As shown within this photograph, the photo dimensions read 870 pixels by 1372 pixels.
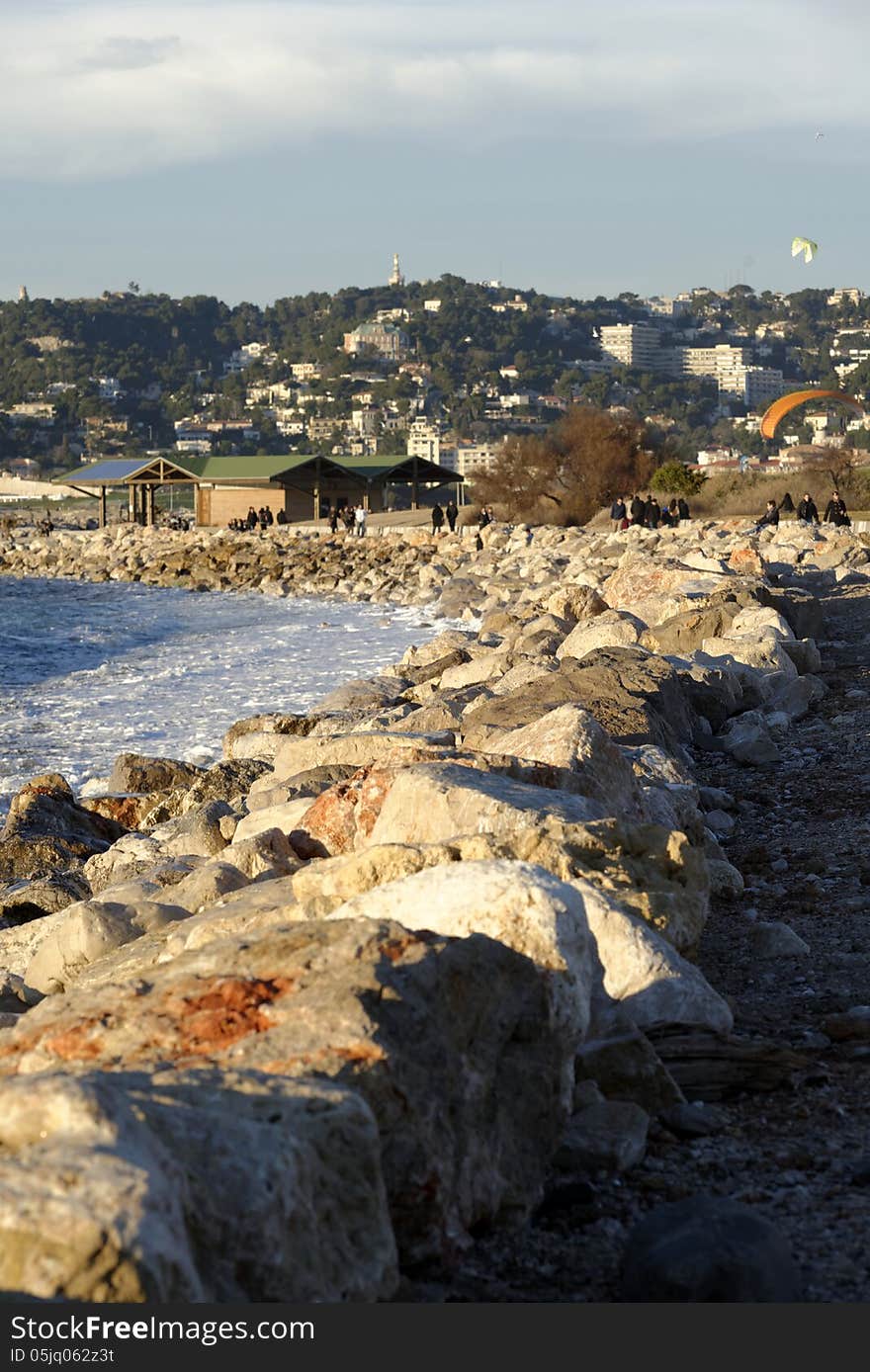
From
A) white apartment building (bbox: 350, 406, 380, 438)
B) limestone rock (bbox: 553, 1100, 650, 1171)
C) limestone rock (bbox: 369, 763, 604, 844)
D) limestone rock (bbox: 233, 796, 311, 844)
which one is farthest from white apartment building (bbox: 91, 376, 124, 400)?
limestone rock (bbox: 553, 1100, 650, 1171)

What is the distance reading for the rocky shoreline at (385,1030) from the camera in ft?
8.85

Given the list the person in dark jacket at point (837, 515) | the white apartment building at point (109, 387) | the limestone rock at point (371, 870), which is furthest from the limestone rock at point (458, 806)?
the white apartment building at point (109, 387)

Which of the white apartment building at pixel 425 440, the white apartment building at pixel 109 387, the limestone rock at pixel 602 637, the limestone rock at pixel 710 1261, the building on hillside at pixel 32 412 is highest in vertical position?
the white apartment building at pixel 109 387

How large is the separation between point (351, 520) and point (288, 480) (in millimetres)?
5429

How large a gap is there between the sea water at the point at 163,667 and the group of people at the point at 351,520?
10063 millimetres

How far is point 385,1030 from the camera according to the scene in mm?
3316

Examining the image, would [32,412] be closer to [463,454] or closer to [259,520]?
[463,454]

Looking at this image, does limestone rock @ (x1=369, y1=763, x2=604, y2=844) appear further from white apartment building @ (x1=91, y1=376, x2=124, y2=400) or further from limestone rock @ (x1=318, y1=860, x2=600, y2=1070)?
white apartment building @ (x1=91, y1=376, x2=124, y2=400)

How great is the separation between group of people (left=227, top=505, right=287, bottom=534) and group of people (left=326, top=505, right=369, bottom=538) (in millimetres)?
2009

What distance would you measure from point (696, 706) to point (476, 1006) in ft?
26.0

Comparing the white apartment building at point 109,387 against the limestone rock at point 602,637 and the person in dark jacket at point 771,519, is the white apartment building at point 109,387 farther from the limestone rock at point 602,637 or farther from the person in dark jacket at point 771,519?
the limestone rock at point 602,637

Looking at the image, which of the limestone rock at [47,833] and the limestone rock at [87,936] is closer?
the limestone rock at [87,936]

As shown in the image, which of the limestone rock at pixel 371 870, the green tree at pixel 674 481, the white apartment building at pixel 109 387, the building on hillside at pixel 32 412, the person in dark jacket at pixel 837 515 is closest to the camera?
the limestone rock at pixel 371 870

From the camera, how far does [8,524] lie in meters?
77.2
